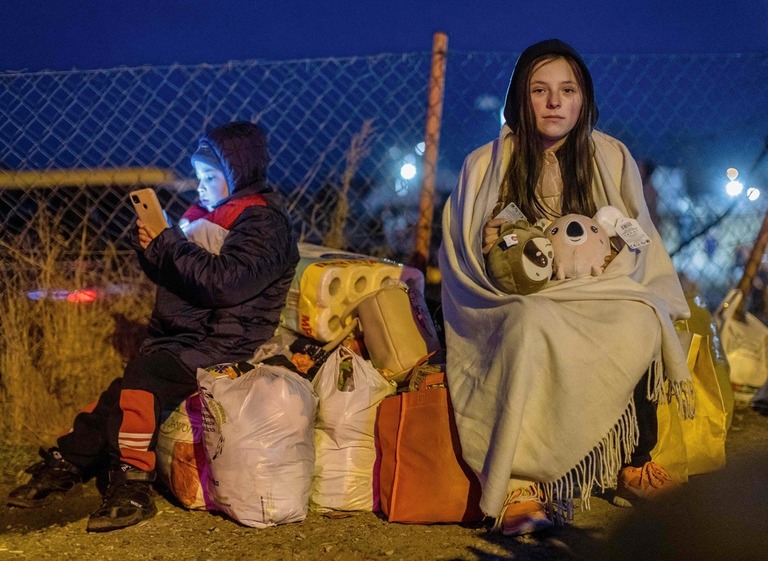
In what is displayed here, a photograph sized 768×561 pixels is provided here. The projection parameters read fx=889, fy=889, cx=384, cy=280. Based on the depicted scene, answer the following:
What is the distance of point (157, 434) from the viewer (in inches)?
138

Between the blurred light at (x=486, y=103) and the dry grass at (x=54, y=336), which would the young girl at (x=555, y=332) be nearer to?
the blurred light at (x=486, y=103)

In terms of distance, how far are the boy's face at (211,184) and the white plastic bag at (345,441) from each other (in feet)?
2.87

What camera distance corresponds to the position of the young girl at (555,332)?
3127 mm

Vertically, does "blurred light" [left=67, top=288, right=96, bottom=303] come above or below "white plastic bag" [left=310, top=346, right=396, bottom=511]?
above

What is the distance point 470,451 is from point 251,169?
146 centimetres

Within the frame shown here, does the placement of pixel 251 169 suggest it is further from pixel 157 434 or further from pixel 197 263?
pixel 157 434

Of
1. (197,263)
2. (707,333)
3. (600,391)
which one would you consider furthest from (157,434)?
(707,333)

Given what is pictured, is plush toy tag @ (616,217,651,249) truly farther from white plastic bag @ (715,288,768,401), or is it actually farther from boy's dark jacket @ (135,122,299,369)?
white plastic bag @ (715,288,768,401)

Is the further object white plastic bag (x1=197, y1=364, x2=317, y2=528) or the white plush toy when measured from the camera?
the white plush toy

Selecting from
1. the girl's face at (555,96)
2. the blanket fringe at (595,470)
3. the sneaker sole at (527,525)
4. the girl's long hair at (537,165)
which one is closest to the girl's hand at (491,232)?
the girl's long hair at (537,165)

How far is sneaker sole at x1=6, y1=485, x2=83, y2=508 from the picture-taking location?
3602mm

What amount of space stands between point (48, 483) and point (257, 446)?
42.2 inches

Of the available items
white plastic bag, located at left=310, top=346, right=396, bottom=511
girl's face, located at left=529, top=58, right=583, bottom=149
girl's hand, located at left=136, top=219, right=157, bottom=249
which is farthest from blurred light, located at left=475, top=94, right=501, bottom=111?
girl's hand, located at left=136, top=219, right=157, bottom=249

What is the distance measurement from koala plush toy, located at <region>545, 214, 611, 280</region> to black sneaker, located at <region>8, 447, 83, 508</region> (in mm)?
2208
